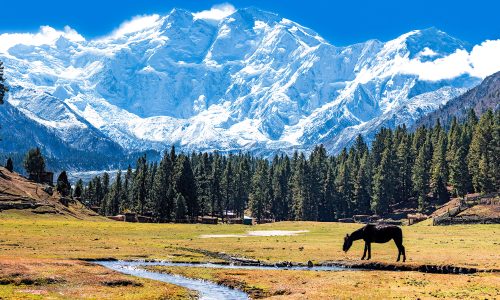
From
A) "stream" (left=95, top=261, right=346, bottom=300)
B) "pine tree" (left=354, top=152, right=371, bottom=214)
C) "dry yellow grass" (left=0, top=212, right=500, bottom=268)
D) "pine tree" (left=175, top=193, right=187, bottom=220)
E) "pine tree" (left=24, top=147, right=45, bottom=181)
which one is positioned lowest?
"stream" (left=95, top=261, right=346, bottom=300)

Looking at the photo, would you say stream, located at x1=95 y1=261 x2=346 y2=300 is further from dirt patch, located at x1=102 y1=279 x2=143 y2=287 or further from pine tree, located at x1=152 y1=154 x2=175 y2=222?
pine tree, located at x1=152 y1=154 x2=175 y2=222

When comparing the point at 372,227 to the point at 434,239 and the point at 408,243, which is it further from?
the point at 434,239

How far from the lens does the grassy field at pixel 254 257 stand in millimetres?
40938

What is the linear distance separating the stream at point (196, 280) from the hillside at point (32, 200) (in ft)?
231

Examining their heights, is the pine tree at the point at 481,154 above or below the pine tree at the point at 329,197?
above

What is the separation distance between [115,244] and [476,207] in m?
78.5

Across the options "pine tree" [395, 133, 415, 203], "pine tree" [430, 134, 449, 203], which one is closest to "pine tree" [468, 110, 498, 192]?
"pine tree" [430, 134, 449, 203]

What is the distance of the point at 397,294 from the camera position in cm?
3922

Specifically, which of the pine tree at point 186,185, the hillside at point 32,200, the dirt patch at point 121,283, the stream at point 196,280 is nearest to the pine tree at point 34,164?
the hillside at point 32,200

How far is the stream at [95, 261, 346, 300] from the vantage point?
43188 millimetres

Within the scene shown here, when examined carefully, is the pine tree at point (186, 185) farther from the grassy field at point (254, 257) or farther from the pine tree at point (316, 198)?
the grassy field at point (254, 257)

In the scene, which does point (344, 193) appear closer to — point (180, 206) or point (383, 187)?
point (383, 187)

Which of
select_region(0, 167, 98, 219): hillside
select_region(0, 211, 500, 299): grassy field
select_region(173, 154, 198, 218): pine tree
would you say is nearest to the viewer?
select_region(0, 211, 500, 299): grassy field

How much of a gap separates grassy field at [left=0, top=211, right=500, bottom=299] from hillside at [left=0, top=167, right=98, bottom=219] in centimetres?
2749
